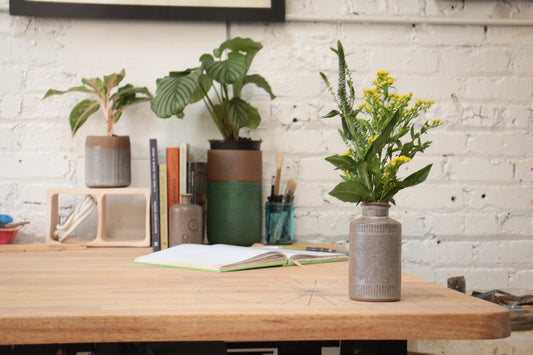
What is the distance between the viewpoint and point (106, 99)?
1.58 m

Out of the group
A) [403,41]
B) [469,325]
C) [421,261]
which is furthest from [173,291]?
[403,41]

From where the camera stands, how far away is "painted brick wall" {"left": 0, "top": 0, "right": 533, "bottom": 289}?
168cm

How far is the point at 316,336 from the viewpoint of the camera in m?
0.69

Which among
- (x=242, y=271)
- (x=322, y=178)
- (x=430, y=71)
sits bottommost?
(x=242, y=271)

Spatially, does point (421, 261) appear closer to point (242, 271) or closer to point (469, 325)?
point (242, 271)

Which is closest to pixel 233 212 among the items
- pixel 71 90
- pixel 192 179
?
pixel 192 179

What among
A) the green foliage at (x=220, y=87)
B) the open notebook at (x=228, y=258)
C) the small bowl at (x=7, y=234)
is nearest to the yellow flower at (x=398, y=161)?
the open notebook at (x=228, y=258)

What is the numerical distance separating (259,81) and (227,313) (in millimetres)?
998

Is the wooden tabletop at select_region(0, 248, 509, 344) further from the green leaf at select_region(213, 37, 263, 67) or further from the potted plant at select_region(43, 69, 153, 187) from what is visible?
the green leaf at select_region(213, 37, 263, 67)

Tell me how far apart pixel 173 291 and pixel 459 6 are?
1.45m

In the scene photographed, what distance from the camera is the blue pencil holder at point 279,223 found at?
1555 millimetres

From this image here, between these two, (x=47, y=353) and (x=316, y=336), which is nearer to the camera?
Result: (x=316, y=336)

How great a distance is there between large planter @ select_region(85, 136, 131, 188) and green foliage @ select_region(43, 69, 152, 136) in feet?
0.16

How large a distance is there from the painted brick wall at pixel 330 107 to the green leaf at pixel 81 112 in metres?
0.09
